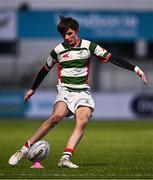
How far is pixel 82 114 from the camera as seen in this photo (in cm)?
1274

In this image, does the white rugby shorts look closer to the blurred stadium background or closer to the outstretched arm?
the outstretched arm

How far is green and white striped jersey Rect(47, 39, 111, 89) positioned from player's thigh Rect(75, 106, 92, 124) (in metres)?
0.34

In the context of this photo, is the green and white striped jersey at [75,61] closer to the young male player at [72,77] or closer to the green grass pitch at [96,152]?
the young male player at [72,77]

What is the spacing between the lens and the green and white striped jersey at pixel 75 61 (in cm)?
1295

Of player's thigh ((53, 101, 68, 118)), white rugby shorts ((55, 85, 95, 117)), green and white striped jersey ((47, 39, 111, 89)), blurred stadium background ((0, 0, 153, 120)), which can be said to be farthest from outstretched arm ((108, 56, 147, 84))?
blurred stadium background ((0, 0, 153, 120))

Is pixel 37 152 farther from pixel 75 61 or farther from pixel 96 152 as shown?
pixel 96 152

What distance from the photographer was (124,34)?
3316 centimetres

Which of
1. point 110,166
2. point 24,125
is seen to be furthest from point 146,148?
point 24,125

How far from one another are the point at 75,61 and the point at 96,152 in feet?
12.6

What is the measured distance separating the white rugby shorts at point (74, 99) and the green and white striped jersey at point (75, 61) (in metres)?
0.09

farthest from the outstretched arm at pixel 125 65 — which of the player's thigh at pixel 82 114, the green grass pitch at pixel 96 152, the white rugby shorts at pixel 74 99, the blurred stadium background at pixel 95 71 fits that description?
the blurred stadium background at pixel 95 71

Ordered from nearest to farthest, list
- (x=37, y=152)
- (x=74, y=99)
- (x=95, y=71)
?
(x=37, y=152)
(x=74, y=99)
(x=95, y=71)

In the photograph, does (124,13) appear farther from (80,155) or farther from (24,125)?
(80,155)

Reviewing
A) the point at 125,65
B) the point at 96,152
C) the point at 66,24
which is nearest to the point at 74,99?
the point at 125,65
